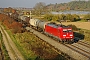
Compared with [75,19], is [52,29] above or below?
above

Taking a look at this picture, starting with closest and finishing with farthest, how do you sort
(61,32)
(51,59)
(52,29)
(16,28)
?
(51,59)
(61,32)
(52,29)
(16,28)

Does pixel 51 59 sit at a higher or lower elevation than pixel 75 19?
higher

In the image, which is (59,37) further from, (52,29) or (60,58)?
(60,58)

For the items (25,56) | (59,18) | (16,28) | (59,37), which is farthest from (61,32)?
(59,18)

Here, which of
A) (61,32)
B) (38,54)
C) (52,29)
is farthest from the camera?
(52,29)

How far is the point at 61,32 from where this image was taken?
28.8m

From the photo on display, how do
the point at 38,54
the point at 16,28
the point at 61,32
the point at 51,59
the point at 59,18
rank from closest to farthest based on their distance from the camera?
1. the point at 51,59
2. the point at 38,54
3. the point at 61,32
4. the point at 16,28
5. the point at 59,18

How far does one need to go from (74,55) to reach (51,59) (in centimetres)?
404

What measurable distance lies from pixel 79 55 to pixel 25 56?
6.01 m

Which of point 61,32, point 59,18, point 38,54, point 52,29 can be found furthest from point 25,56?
point 59,18

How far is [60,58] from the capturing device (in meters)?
20.0

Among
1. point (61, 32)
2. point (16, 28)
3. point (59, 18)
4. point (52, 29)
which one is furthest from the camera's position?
point (59, 18)

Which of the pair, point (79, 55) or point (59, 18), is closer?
point (79, 55)

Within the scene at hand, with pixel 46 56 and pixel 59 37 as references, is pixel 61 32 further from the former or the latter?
pixel 46 56
